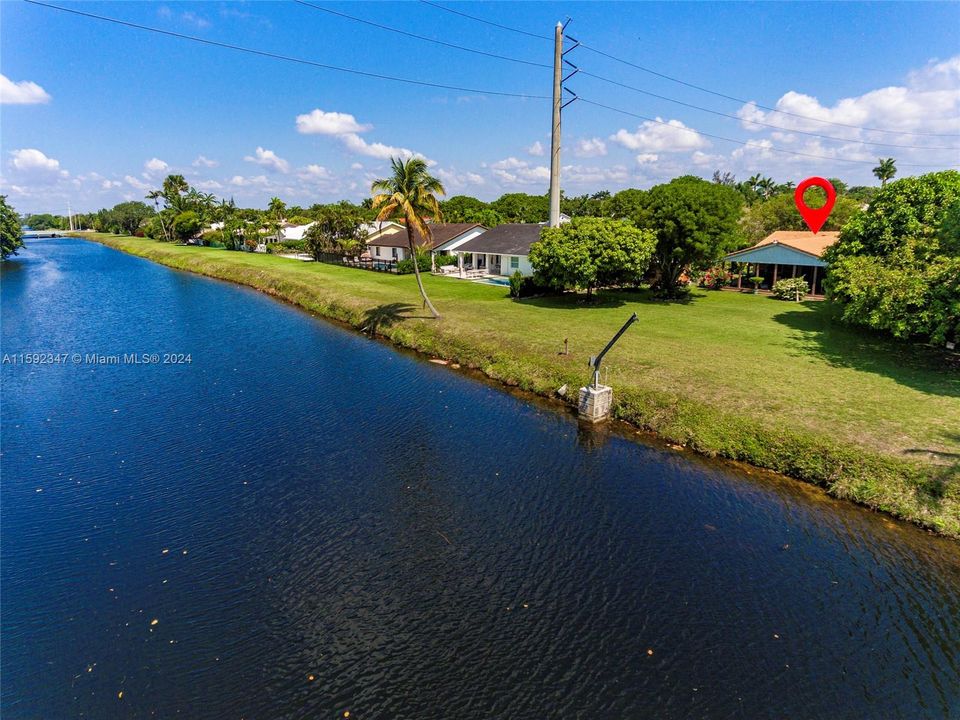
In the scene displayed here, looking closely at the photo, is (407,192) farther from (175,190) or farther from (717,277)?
(175,190)

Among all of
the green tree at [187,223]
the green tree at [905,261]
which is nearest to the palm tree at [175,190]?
the green tree at [187,223]

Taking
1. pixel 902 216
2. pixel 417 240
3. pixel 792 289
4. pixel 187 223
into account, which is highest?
pixel 187 223

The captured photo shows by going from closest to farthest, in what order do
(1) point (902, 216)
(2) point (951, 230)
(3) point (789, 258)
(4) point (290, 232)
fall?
(2) point (951, 230), (1) point (902, 216), (3) point (789, 258), (4) point (290, 232)

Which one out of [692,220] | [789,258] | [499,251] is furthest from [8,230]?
[789,258]

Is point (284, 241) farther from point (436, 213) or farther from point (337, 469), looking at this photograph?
point (337, 469)

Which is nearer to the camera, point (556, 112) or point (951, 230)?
point (951, 230)

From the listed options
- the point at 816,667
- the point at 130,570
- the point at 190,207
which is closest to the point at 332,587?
the point at 130,570

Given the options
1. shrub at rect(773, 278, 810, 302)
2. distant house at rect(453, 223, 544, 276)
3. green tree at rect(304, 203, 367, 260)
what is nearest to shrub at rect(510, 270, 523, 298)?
distant house at rect(453, 223, 544, 276)
